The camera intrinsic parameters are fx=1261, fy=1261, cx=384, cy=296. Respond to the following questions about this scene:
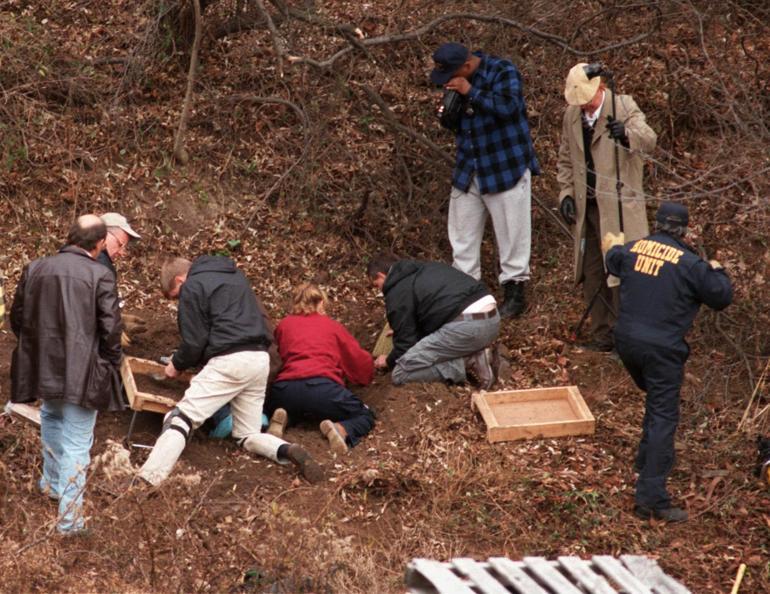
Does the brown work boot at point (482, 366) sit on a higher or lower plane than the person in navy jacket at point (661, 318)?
lower

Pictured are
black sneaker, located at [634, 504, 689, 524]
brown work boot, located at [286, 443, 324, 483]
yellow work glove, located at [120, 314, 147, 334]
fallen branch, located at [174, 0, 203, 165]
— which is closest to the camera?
black sneaker, located at [634, 504, 689, 524]

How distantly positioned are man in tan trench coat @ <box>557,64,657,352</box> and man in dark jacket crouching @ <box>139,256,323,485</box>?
2.79 meters

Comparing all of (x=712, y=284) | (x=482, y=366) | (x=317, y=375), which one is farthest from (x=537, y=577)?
(x=482, y=366)

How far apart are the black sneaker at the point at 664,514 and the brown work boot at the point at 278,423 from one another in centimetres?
257

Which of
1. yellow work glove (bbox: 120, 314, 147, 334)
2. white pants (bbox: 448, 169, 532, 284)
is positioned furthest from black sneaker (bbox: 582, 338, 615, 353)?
yellow work glove (bbox: 120, 314, 147, 334)

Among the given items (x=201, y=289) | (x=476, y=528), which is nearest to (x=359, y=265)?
(x=201, y=289)

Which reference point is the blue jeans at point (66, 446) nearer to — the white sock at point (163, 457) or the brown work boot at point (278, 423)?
the white sock at point (163, 457)

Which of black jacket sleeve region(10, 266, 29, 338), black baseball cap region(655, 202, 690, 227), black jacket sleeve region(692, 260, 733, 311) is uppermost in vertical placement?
black baseball cap region(655, 202, 690, 227)

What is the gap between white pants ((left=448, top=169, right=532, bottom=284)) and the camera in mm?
10133

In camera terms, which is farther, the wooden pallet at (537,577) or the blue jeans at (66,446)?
the blue jeans at (66,446)

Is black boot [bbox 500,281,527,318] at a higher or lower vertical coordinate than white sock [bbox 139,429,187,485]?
higher

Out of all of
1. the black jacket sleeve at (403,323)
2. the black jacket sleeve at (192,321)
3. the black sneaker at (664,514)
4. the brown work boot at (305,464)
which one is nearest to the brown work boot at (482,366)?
the black jacket sleeve at (403,323)

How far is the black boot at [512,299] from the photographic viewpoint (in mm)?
10406

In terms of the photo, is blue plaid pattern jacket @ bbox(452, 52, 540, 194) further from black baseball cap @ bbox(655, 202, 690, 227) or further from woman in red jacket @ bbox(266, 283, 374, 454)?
black baseball cap @ bbox(655, 202, 690, 227)
